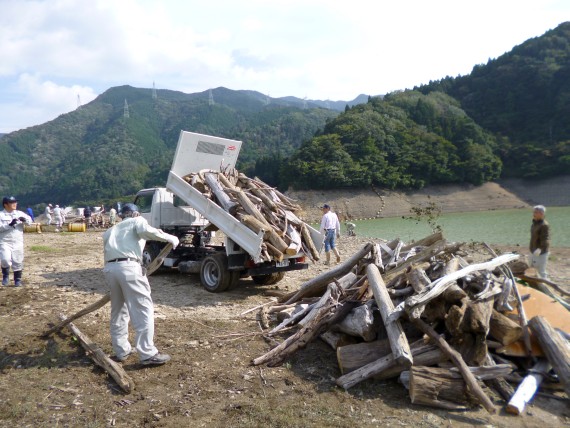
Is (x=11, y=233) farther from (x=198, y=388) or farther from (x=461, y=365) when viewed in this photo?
(x=461, y=365)

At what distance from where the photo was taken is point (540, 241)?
8539 mm

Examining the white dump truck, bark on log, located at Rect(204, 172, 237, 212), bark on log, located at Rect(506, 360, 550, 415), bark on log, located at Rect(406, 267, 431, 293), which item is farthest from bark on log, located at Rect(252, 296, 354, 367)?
bark on log, located at Rect(204, 172, 237, 212)

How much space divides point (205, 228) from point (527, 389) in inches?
294

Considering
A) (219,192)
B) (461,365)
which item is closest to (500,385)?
(461,365)

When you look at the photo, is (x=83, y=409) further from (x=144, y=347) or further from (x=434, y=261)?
(x=434, y=261)

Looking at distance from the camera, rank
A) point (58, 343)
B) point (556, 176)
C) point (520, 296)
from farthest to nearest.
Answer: point (556, 176) → point (58, 343) → point (520, 296)

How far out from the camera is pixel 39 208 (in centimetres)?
9312

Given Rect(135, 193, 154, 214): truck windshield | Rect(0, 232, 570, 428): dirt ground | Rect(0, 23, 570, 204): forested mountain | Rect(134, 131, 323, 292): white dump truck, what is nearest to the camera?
Rect(0, 232, 570, 428): dirt ground

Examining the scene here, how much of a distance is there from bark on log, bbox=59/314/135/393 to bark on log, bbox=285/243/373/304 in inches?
126

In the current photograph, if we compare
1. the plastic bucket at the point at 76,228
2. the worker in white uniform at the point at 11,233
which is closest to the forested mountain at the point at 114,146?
the plastic bucket at the point at 76,228

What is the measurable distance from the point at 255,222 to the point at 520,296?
15.4 feet

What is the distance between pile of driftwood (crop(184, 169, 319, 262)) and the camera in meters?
8.96

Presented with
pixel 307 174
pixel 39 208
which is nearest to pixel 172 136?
pixel 39 208

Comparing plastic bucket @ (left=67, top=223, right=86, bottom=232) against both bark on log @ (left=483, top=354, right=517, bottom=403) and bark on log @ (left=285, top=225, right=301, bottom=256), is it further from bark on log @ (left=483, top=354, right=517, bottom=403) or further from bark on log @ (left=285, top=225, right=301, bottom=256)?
bark on log @ (left=483, top=354, right=517, bottom=403)
